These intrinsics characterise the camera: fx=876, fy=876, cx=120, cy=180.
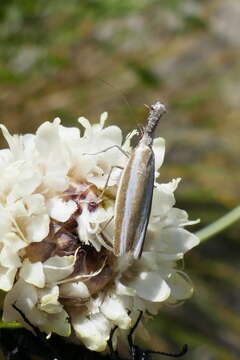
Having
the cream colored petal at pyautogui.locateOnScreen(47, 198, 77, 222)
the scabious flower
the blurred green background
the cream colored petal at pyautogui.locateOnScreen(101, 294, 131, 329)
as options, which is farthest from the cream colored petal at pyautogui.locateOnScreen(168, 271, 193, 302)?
the blurred green background

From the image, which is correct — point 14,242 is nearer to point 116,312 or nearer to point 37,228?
point 37,228

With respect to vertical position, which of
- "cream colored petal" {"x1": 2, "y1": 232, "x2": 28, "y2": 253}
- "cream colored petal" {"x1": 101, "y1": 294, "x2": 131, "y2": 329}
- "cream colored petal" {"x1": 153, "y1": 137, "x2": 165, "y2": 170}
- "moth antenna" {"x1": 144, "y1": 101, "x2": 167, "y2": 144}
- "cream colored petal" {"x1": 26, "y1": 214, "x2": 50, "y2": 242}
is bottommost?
"cream colored petal" {"x1": 101, "y1": 294, "x2": 131, "y2": 329}

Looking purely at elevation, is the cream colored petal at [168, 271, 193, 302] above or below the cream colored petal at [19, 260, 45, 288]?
below

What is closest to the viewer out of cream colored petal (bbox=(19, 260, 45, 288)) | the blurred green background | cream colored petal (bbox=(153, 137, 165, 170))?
cream colored petal (bbox=(19, 260, 45, 288))

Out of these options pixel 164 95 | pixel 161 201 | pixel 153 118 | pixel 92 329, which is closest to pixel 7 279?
pixel 92 329

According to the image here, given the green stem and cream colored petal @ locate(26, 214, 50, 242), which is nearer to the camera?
cream colored petal @ locate(26, 214, 50, 242)

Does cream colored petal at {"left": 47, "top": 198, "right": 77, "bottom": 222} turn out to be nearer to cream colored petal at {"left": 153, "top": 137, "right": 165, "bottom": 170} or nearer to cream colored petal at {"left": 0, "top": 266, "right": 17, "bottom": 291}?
cream colored petal at {"left": 0, "top": 266, "right": 17, "bottom": 291}

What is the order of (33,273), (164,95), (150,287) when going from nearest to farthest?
(33,273) < (150,287) < (164,95)

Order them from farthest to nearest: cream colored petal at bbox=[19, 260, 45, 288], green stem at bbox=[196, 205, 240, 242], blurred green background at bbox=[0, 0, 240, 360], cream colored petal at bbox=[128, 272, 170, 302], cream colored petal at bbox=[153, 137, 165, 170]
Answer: blurred green background at bbox=[0, 0, 240, 360] → green stem at bbox=[196, 205, 240, 242] → cream colored petal at bbox=[153, 137, 165, 170] → cream colored petal at bbox=[128, 272, 170, 302] → cream colored petal at bbox=[19, 260, 45, 288]
